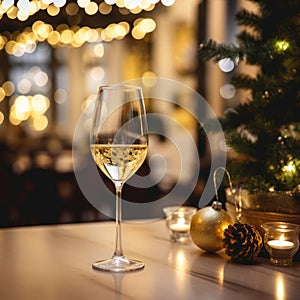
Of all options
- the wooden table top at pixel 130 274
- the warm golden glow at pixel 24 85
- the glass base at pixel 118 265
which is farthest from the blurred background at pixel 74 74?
the glass base at pixel 118 265

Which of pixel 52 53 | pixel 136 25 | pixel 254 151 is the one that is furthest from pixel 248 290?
pixel 52 53

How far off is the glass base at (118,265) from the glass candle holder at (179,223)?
0.21 meters

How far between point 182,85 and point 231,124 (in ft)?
17.5

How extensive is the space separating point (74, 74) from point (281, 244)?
992 centimetres

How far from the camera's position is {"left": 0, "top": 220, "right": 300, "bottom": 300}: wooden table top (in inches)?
32.9

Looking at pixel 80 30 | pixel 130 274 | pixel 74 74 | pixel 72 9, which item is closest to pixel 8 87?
pixel 74 74

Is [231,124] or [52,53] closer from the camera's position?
[231,124]

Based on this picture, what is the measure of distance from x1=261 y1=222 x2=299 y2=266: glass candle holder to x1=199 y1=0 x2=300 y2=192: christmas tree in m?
0.13

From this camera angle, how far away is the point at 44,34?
25.2 feet

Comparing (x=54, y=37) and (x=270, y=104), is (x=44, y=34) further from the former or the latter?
(x=270, y=104)

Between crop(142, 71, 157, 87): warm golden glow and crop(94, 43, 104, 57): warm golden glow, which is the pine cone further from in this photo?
crop(94, 43, 104, 57): warm golden glow

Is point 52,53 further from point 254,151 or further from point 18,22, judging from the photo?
point 254,151

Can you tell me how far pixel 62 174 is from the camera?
4.52 m

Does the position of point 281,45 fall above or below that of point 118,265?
above
